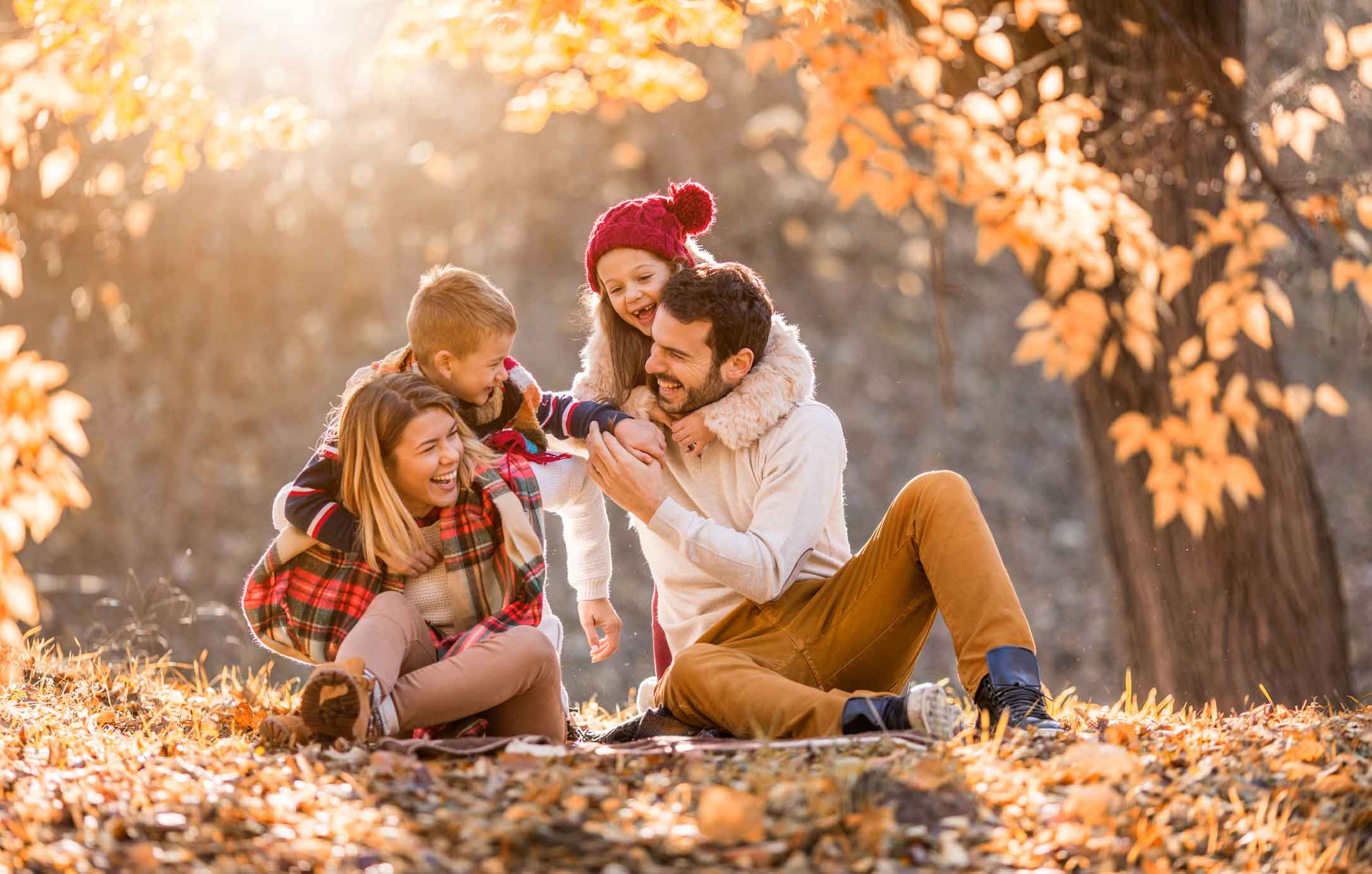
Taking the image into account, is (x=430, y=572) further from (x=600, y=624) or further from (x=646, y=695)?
(x=646, y=695)

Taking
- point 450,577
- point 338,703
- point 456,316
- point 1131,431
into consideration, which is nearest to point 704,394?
point 456,316

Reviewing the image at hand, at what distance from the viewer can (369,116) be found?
11000 mm

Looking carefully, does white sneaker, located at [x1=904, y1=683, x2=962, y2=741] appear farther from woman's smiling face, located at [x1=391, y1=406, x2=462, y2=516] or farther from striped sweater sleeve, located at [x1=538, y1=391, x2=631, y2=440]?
woman's smiling face, located at [x1=391, y1=406, x2=462, y2=516]

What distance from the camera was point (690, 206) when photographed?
321 centimetres

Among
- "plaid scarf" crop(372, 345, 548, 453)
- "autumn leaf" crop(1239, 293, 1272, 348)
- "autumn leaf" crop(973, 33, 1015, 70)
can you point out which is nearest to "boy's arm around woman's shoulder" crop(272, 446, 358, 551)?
"plaid scarf" crop(372, 345, 548, 453)

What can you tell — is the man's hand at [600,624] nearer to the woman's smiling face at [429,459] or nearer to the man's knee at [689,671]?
the man's knee at [689,671]

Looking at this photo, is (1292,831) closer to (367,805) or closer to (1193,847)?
(1193,847)

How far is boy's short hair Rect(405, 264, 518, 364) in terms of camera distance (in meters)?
2.86

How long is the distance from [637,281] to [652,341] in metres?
0.16

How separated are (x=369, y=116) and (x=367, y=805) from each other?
9859 millimetres

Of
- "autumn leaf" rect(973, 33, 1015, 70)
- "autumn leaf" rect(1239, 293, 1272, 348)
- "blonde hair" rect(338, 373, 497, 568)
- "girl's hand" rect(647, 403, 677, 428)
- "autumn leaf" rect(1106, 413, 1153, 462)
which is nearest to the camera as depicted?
"blonde hair" rect(338, 373, 497, 568)

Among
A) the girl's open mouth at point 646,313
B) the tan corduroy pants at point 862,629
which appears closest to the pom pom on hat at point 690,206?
the girl's open mouth at point 646,313

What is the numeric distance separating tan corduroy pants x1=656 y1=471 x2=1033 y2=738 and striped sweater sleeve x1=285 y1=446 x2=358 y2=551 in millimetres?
762

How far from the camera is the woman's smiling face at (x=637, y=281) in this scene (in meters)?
3.10
